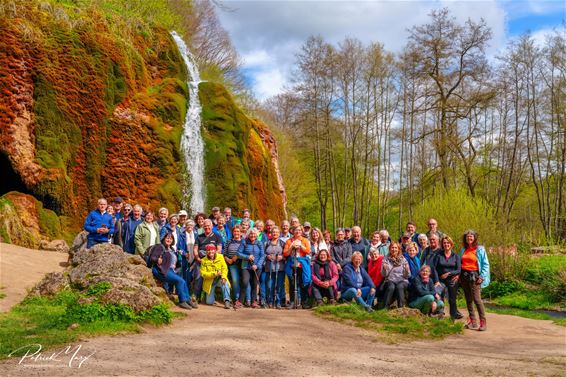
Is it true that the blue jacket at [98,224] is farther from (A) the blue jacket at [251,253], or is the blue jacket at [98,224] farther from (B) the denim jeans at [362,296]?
(B) the denim jeans at [362,296]

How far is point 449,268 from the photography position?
33.0 feet

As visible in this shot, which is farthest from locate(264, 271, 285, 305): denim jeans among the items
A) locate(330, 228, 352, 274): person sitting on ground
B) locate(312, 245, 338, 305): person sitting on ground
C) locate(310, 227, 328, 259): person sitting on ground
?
locate(330, 228, 352, 274): person sitting on ground

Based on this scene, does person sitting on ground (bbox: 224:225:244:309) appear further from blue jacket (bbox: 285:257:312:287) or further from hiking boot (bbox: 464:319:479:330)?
hiking boot (bbox: 464:319:479:330)

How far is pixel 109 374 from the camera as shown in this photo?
5.14 meters

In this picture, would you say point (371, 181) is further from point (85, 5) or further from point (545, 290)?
point (85, 5)

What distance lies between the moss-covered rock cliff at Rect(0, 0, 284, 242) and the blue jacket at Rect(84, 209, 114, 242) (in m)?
4.13

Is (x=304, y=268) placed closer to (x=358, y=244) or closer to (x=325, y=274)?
(x=325, y=274)

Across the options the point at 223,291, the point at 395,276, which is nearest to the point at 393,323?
the point at 395,276

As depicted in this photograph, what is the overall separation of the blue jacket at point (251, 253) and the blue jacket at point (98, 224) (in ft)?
8.66

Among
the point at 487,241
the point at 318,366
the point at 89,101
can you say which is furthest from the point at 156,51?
the point at 318,366

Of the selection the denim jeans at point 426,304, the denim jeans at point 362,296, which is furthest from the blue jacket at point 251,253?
the denim jeans at point 426,304

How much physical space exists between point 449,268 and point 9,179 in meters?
11.4

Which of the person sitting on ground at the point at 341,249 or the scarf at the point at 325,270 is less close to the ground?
the person sitting on ground at the point at 341,249

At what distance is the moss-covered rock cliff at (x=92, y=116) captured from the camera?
46.6ft
